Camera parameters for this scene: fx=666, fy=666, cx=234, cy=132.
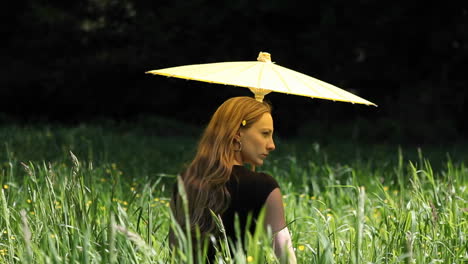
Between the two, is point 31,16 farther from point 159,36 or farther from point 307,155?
point 307,155

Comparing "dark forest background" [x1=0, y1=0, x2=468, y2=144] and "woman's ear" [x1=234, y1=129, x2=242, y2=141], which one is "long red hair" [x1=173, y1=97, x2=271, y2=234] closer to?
"woman's ear" [x1=234, y1=129, x2=242, y2=141]

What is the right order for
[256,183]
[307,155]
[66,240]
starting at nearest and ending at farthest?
[256,183], [66,240], [307,155]

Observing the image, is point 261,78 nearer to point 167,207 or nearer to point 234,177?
point 234,177

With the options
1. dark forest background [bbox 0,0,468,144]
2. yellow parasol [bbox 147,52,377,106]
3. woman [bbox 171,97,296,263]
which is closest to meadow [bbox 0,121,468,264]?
Result: woman [bbox 171,97,296,263]

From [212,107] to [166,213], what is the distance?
436 inches

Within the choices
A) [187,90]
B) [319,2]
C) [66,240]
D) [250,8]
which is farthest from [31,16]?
[66,240]

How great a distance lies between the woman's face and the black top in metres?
0.10

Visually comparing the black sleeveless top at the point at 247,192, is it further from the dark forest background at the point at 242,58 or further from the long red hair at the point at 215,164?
the dark forest background at the point at 242,58

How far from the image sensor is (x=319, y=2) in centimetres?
1381

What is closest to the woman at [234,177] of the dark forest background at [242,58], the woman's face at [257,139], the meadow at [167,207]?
the woman's face at [257,139]

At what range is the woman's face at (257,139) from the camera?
2.68 metres

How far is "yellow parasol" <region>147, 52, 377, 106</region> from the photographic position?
2.86 meters

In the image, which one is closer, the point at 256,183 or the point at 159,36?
the point at 256,183

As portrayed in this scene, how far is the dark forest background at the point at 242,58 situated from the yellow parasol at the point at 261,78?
373 inches
